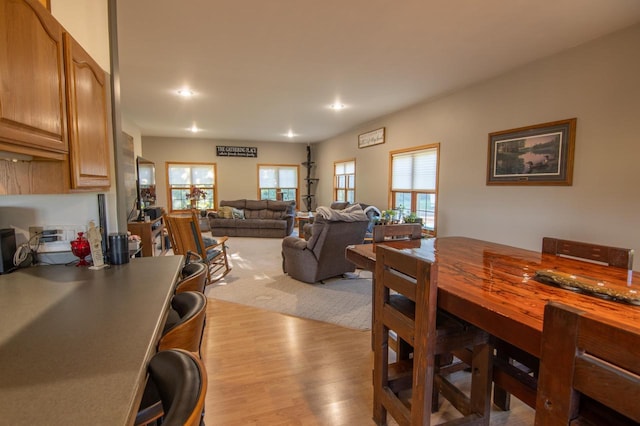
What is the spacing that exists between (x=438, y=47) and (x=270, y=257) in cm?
406

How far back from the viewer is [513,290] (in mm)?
1268

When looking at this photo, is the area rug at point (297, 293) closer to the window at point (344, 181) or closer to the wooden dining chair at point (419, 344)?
the wooden dining chair at point (419, 344)

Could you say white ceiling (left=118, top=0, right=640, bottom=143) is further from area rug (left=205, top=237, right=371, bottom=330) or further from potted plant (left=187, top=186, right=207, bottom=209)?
potted plant (left=187, top=186, right=207, bottom=209)

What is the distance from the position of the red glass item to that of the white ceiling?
1.83 metres

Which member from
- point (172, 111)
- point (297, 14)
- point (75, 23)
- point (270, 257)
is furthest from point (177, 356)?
point (172, 111)

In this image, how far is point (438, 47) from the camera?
3039 millimetres

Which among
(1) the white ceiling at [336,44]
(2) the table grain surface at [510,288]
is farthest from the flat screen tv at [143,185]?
(2) the table grain surface at [510,288]

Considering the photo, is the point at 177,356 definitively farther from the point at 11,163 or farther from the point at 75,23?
the point at 75,23

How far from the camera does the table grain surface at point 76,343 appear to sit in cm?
64

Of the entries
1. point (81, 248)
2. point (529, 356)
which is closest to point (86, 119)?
point (81, 248)

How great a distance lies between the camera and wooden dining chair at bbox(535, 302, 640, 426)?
2.11 feet

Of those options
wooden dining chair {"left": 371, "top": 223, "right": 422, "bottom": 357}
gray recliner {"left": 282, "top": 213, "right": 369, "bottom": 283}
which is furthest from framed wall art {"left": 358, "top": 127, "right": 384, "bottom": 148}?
wooden dining chair {"left": 371, "top": 223, "right": 422, "bottom": 357}

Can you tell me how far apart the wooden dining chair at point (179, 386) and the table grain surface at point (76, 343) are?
1.9 inches

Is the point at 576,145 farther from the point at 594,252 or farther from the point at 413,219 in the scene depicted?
the point at 413,219
